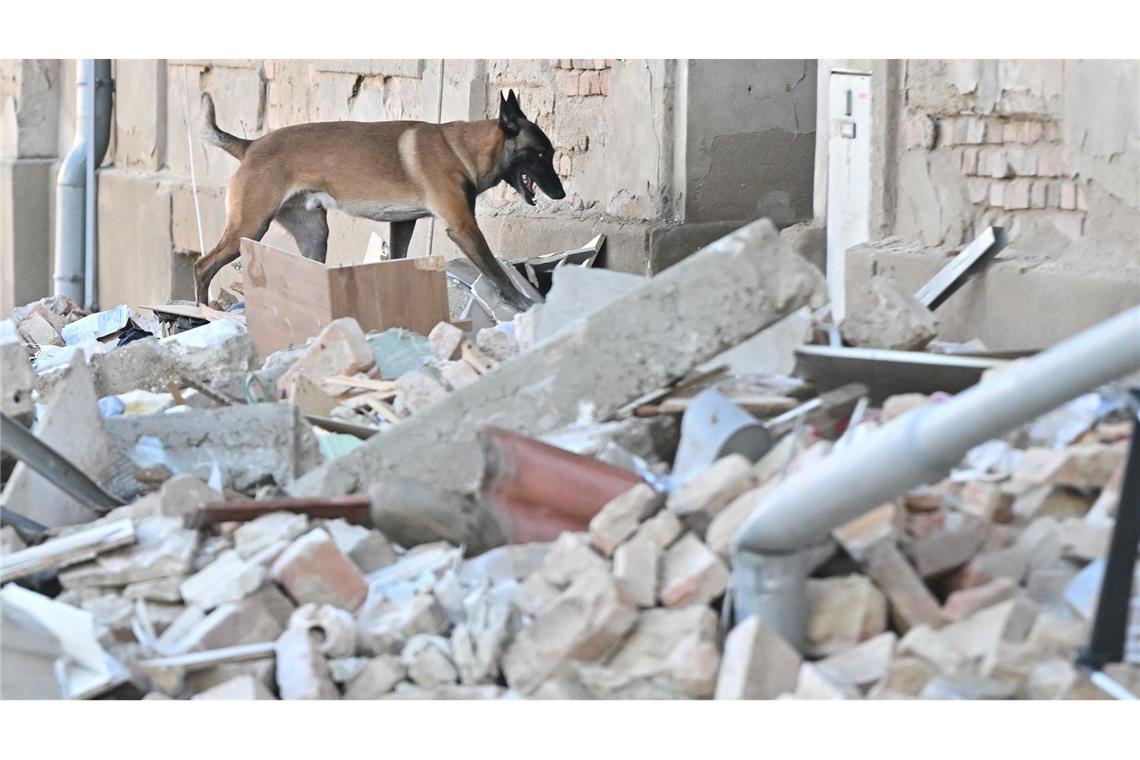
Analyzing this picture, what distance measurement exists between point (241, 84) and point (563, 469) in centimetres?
824

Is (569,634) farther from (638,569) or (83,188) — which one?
(83,188)

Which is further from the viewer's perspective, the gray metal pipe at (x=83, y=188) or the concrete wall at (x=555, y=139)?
the gray metal pipe at (x=83, y=188)

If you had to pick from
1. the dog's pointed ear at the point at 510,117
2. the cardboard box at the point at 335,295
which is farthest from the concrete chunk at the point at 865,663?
the dog's pointed ear at the point at 510,117

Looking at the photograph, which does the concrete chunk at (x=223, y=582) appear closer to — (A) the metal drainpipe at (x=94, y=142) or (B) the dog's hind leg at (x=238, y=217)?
(B) the dog's hind leg at (x=238, y=217)

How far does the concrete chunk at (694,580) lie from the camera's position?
3094 millimetres

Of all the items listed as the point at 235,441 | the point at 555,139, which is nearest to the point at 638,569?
the point at 235,441

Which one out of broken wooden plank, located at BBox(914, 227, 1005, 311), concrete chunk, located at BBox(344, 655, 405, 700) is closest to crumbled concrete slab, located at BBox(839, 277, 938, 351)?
broken wooden plank, located at BBox(914, 227, 1005, 311)

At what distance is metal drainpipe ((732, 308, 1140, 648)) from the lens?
2.59 metres

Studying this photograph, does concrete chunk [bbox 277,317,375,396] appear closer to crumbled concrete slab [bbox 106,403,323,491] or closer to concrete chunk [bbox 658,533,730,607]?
crumbled concrete slab [bbox 106,403,323,491]

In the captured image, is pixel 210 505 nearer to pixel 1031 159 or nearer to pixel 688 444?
pixel 688 444

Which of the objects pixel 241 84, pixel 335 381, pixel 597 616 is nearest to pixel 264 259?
pixel 335 381

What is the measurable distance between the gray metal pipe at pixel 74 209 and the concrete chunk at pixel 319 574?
32.6ft

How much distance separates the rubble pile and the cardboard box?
1171 millimetres

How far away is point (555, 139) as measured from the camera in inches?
329
